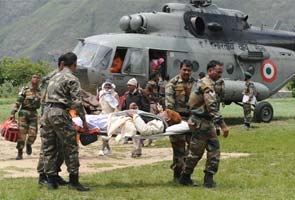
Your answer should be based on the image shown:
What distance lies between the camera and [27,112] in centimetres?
1273

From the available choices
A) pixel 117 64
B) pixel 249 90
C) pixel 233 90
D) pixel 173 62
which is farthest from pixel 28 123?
pixel 233 90

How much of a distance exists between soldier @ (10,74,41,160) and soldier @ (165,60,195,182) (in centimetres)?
383

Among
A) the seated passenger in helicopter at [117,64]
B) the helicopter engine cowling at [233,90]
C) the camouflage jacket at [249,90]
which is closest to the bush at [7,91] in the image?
the helicopter engine cowling at [233,90]

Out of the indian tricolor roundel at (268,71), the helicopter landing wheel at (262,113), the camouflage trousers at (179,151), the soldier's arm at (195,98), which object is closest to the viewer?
the soldier's arm at (195,98)

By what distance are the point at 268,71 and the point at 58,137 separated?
43.1 feet

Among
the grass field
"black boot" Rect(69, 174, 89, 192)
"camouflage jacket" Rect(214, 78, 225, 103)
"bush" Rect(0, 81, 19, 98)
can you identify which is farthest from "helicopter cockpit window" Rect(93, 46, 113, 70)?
"bush" Rect(0, 81, 19, 98)

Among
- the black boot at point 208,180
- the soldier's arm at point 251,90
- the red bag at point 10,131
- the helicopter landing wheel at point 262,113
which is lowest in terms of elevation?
the helicopter landing wheel at point 262,113

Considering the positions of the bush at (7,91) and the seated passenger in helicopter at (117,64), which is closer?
the seated passenger in helicopter at (117,64)

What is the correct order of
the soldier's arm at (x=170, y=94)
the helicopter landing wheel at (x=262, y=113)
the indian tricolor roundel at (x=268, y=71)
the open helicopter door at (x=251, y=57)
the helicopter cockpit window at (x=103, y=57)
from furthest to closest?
the indian tricolor roundel at (x=268, y=71) → the open helicopter door at (x=251, y=57) → the helicopter landing wheel at (x=262, y=113) → the helicopter cockpit window at (x=103, y=57) → the soldier's arm at (x=170, y=94)

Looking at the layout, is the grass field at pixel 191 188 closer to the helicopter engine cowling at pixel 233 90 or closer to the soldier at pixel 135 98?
the soldier at pixel 135 98

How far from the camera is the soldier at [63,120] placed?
8.85m

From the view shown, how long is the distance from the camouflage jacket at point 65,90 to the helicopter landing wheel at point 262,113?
1175 cm

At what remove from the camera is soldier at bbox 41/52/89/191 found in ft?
29.0

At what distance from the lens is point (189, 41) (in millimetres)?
19312
